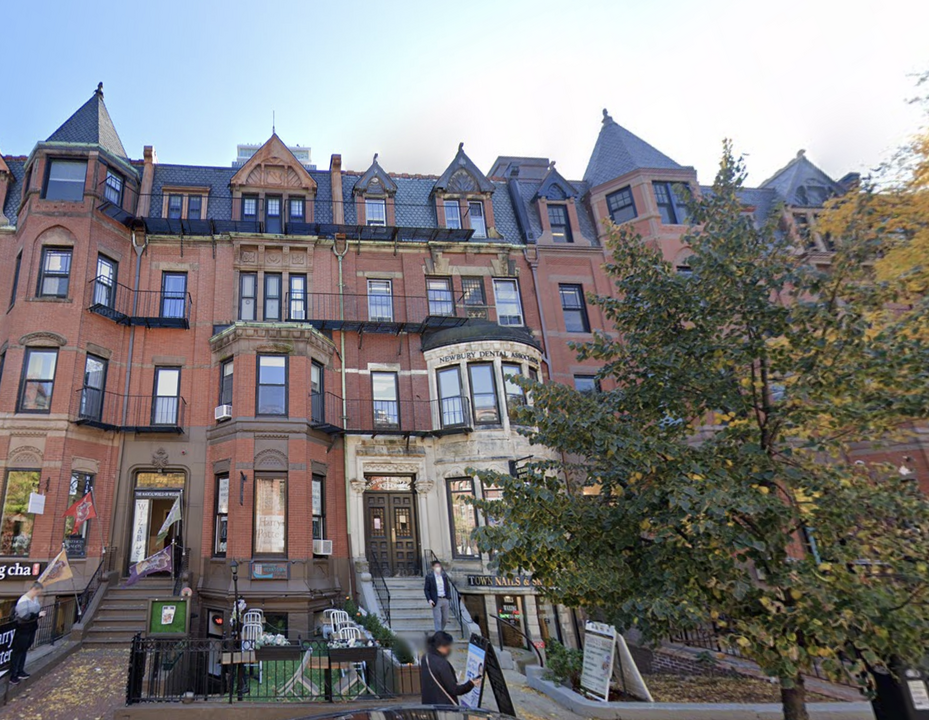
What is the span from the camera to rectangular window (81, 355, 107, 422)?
18.2 meters

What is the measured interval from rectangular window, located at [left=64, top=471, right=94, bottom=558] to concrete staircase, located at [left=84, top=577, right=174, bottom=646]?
5.19 ft

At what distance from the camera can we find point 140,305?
2045cm

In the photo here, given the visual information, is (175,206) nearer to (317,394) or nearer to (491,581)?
(317,394)

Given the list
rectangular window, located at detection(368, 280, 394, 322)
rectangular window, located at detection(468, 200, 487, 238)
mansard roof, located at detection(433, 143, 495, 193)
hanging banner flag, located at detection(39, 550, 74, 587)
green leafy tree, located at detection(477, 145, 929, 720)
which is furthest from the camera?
mansard roof, located at detection(433, 143, 495, 193)

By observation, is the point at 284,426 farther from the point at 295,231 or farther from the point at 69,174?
the point at 69,174

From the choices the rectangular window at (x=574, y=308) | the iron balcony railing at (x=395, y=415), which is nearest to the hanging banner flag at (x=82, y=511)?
the iron balcony railing at (x=395, y=415)

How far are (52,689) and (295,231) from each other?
16.2m

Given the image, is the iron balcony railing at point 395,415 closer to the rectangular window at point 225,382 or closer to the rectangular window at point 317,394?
the rectangular window at point 317,394

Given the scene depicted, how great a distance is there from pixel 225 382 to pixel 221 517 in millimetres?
4546

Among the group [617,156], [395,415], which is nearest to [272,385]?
[395,415]

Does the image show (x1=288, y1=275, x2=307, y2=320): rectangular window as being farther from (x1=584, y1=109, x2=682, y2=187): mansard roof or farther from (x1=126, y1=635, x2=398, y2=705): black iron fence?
(x1=584, y1=109, x2=682, y2=187): mansard roof

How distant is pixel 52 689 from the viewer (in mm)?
10789

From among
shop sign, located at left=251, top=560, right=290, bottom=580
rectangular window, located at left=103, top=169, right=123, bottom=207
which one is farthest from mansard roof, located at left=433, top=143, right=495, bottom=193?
shop sign, located at left=251, top=560, right=290, bottom=580

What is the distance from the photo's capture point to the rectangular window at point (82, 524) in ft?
55.1
